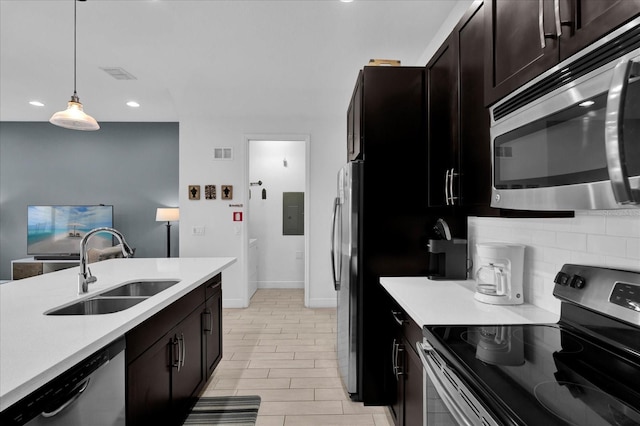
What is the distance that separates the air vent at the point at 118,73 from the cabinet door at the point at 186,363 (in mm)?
2902

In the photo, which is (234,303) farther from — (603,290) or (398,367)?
(603,290)

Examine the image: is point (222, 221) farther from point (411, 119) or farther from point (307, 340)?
point (411, 119)

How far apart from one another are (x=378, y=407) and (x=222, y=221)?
10.7 feet

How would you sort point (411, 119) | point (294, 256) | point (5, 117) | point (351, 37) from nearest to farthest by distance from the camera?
point (411, 119) → point (351, 37) → point (5, 117) → point (294, 256)

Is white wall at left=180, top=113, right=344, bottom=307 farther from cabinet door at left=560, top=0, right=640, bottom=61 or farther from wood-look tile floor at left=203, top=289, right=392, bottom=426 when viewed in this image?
cabinet door at left=560, top=0, right=640, bottom=61

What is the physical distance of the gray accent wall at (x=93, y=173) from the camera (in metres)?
5.84

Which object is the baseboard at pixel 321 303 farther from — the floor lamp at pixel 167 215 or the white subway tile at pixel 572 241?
the white subway tile at pixel 572 241

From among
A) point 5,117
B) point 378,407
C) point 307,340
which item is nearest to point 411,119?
point 378,407

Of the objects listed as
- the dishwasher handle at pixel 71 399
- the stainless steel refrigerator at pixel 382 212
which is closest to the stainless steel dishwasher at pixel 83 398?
the dishwasher handle at pixel 71 399

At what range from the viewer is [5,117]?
5578mm

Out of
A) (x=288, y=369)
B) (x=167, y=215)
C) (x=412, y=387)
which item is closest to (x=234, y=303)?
(x=167, y=215)

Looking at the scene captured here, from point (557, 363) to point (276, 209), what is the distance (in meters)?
5.37

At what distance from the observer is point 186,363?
2100mm

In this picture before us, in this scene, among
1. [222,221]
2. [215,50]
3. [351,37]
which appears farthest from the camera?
[222,221]
